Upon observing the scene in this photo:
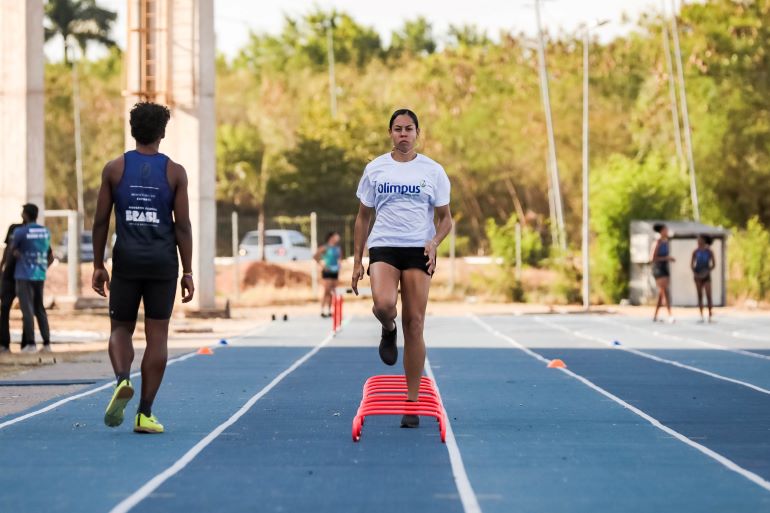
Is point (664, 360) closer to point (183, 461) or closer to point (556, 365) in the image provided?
point (556, 365)

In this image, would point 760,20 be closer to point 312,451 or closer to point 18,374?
point 18,374

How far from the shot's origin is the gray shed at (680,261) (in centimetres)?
4425

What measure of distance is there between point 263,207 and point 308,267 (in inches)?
736

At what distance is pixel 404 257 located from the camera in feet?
37.4

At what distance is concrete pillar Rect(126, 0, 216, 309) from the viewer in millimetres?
36094

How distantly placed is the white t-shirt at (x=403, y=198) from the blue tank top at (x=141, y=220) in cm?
147

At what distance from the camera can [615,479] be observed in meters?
9.14

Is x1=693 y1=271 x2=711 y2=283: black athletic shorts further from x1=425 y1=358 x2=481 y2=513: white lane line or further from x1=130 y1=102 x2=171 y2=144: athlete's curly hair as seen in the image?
x1=130 y1=102 x2=171 y2=144: athlete's curly hair

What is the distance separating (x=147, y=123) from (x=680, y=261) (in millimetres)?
34961

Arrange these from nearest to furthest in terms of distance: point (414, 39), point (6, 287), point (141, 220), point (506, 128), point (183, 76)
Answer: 1. point (141, 220)
2. point (6, 287)
3. point (183, 76)
4. point (506, 128)
5. point (414, 39)

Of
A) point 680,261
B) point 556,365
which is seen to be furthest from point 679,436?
point 680,261

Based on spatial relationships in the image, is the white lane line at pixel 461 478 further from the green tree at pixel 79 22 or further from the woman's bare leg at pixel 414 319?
the green tree at pixel 79 22

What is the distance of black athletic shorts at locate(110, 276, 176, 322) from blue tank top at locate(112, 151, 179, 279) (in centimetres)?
7

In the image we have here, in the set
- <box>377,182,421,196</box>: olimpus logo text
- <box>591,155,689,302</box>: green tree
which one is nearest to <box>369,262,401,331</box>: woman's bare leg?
<box>377,182,421,196</box>: olimpus logo text
